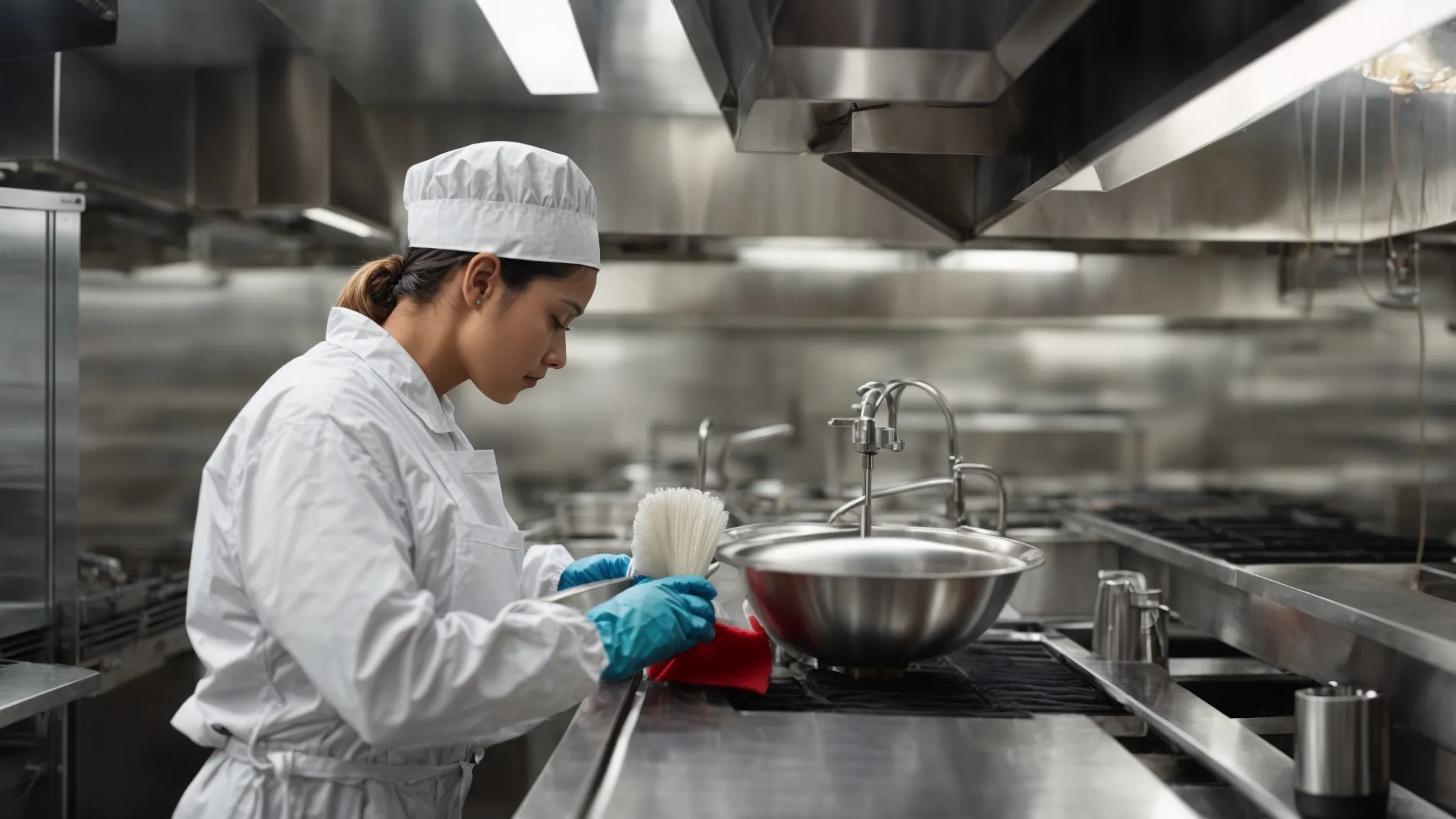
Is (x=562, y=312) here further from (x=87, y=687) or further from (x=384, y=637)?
(x=87, y=687)

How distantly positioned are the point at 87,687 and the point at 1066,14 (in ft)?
6.63

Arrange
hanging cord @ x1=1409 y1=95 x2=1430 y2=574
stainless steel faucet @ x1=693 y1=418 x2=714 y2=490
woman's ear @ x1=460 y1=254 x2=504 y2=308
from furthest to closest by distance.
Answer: stainless steel faucet @ x1=693 y1=418 x2=714 y2=490 < hanging cord @ x1=1409 y1=95 x2=1430 y2=574 < woman's ear @ x1=460 y1=254 x2=504 y2=308

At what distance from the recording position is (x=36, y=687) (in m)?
1.80

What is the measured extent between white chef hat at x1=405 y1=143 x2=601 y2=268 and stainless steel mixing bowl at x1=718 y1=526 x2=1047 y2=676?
1.62 ft

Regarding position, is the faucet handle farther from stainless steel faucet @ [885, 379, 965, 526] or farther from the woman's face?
the woman's face

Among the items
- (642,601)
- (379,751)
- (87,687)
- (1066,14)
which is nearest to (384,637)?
(379,751)

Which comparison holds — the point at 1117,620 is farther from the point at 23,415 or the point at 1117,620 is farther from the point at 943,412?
the point at 23,415

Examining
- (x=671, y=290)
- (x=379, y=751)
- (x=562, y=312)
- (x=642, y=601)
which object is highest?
(x=671, y=290)

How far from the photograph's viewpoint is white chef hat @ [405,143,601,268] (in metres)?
1.36

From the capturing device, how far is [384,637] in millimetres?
1043

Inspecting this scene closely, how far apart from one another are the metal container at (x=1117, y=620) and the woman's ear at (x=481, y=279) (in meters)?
1.04

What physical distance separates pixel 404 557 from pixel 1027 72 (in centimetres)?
136

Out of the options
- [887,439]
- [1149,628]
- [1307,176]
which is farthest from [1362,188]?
[887,439]

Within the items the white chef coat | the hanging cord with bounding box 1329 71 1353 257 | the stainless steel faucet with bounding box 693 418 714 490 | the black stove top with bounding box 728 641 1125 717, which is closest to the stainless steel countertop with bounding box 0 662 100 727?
the white chef coat
